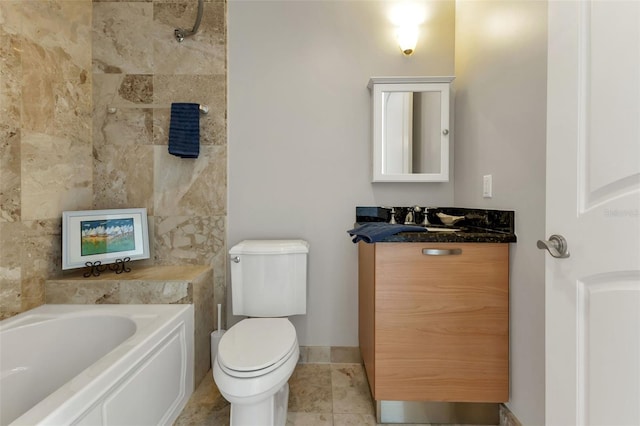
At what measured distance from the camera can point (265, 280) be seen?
178cm

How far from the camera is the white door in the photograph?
0.68m

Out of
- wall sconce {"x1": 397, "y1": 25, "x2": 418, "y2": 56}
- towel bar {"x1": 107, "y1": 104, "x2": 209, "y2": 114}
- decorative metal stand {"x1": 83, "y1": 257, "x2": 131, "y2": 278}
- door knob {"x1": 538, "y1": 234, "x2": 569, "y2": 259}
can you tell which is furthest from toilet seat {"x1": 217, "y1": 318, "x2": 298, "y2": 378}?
wall sconce {"x1": 397, "y1": 25, "x2": 418, "y2": 56}

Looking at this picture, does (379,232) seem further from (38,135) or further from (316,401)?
(38,135)

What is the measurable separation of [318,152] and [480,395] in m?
1.55

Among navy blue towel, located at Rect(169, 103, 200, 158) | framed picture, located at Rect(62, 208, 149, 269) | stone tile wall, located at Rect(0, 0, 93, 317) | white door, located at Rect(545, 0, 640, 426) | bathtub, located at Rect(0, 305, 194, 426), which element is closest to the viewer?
white door, located at Rect(545, 0, 640, 426)

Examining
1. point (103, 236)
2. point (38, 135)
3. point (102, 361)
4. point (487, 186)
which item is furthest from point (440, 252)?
point (38, 135)

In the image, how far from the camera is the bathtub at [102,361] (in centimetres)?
104

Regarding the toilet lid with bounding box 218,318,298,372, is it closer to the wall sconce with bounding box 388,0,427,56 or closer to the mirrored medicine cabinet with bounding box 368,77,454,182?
the mirrored medicine cabinet with bounding box 368,77,454,182

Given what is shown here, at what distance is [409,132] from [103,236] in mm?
1930

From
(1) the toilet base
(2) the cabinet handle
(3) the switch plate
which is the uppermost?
(3) the switch plate

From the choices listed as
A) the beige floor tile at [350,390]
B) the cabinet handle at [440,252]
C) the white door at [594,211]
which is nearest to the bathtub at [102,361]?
the beige floor tile at [350,390]

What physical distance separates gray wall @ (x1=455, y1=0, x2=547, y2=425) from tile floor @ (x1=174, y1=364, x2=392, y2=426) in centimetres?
73

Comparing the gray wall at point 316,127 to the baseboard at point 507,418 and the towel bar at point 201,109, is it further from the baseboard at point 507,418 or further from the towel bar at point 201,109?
the baseboard at point 507,418

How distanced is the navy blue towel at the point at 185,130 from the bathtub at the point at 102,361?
92 cm
